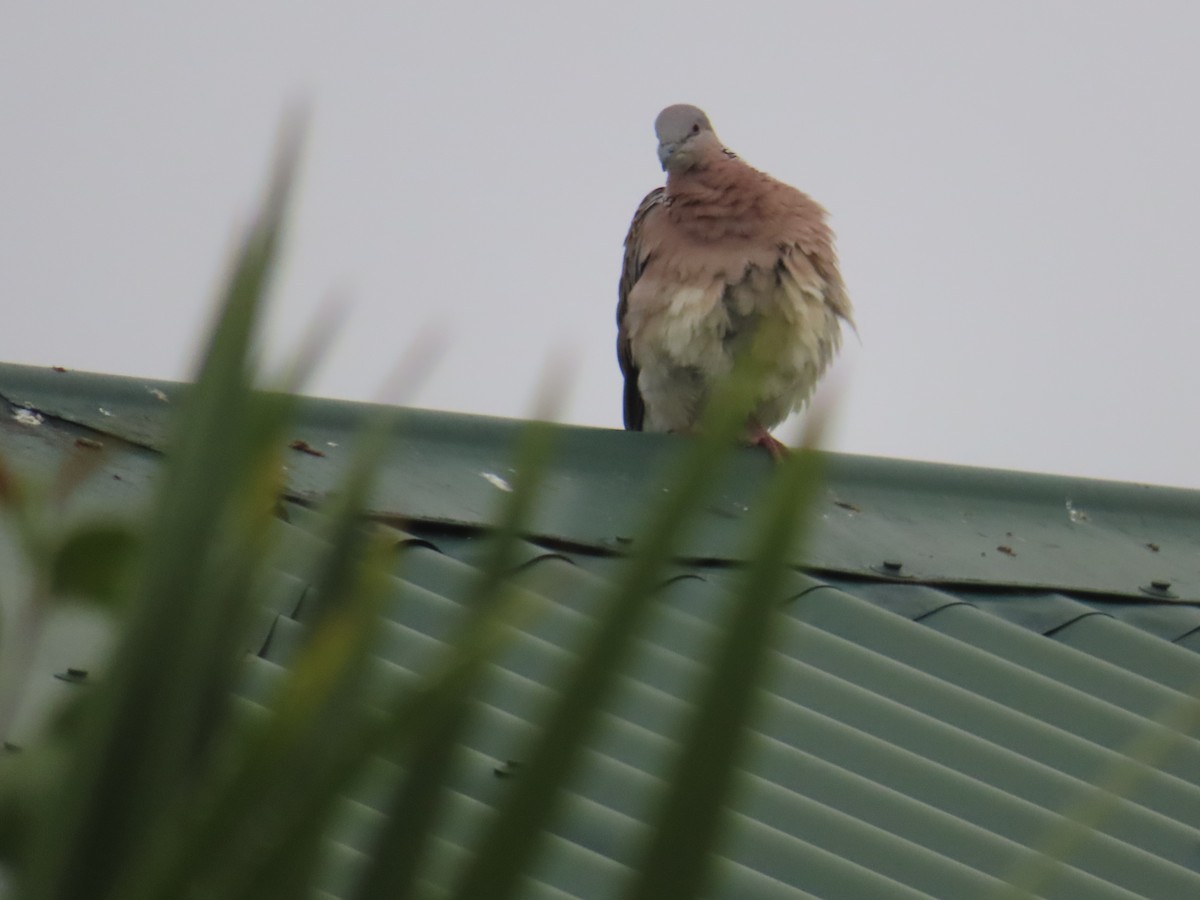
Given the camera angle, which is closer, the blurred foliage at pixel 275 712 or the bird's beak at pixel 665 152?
the blurred foliage at pixel 275 712

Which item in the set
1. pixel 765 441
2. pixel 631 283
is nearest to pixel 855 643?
pixel 765 441

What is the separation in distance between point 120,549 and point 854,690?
2097 millimetres

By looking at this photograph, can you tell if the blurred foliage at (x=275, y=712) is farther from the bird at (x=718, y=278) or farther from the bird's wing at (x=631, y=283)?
the bird's wing at (x=631, y=283)

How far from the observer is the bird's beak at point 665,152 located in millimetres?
5156

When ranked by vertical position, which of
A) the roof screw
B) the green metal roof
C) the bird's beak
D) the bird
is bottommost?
the green metal roof

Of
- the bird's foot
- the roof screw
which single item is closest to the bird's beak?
the bird's foot

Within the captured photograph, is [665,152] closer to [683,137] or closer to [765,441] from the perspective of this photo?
[683,137]

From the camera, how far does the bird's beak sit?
16.9ft

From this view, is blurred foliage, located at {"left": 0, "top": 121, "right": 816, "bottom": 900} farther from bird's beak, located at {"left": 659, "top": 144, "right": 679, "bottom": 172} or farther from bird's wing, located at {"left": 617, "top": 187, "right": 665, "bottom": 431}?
bird's beak, located at {"left": 659, "top": 144, "right": 679, "bottom": 172}

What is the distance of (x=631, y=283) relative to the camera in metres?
5.20

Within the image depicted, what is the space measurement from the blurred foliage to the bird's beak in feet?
14.8

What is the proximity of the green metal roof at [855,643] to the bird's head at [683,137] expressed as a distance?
135 cm

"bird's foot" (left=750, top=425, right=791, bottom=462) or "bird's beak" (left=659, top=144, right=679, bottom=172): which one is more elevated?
"bird's beak" (left=659, top=144, right=679, bottom=172)

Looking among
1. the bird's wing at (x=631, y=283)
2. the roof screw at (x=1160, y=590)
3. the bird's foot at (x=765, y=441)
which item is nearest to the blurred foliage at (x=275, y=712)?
the roof screw at (x=1160, y=590)
